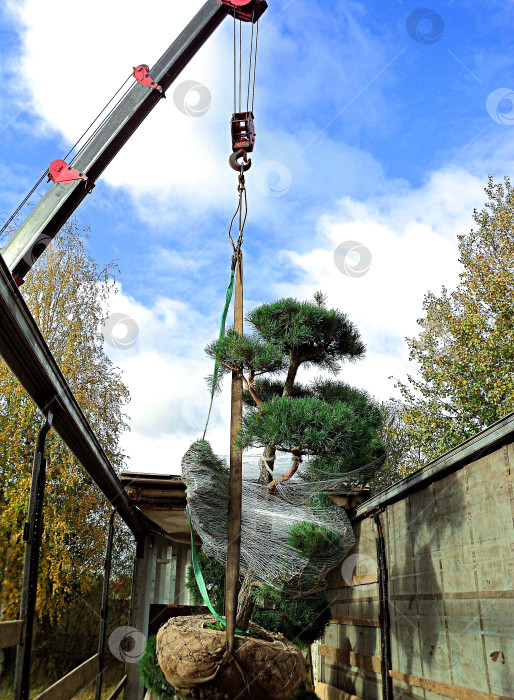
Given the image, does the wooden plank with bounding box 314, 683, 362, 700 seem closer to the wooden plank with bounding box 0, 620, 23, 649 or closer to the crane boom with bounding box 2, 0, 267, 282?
the wooden plank with bounding box 0, 620, 23, 649

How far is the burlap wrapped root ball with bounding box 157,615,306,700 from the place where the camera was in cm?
258

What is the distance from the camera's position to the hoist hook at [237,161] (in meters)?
3.19

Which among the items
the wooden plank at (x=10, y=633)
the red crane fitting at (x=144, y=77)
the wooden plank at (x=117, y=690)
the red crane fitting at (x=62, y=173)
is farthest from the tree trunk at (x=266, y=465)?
the red crane fitting at (x=144, y=77)

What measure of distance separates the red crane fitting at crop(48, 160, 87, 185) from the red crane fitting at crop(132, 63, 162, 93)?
844 mm

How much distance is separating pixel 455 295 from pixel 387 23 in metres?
5.67

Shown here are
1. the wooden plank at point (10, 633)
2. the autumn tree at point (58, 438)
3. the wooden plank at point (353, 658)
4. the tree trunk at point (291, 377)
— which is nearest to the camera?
the wooden plank at point (10, 633)

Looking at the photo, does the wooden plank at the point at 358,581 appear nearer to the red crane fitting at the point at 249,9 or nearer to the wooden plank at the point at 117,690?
the wooden plank at the point at 117,690

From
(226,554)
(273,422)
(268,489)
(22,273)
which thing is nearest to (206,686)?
(226,554)

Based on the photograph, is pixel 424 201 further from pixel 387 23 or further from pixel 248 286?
pixel 248 286

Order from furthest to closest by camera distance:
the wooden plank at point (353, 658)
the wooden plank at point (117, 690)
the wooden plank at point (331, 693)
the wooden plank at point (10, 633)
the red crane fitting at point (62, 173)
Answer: the wooden plank at point (117, 690) < the wooden plank at point (331, 693) < the red crane fitting at point (62, 173) < the wooden plank at point (353, 658) < the wooden plank at point (10, 633)

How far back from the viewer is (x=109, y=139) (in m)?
3.92

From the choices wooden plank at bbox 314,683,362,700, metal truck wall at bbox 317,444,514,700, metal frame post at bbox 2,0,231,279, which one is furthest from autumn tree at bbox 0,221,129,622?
metal truck wall at bbox 317,444,514,700

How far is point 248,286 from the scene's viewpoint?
329 cm

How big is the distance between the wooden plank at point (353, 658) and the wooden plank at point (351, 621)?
187 millimetres
